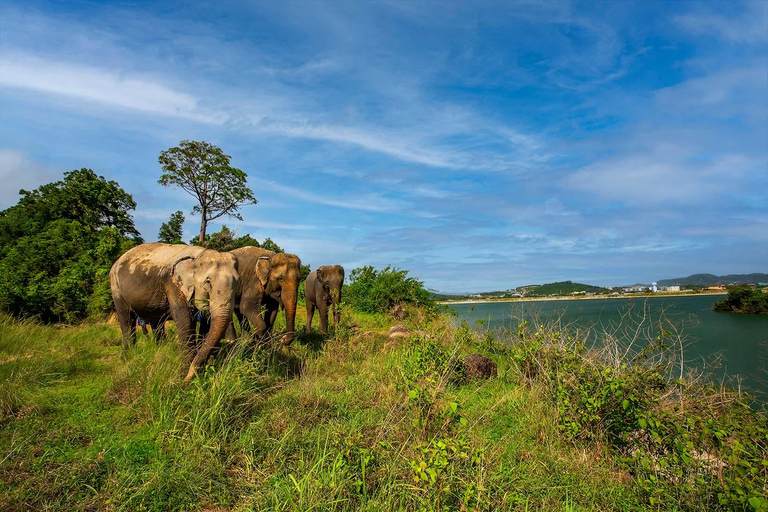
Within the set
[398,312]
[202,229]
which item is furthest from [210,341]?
[202,229]

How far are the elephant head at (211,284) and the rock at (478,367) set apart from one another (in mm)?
4949

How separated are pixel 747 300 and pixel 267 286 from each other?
130ft

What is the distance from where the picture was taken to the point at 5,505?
2826 millimetres

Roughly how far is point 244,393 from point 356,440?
1746mm

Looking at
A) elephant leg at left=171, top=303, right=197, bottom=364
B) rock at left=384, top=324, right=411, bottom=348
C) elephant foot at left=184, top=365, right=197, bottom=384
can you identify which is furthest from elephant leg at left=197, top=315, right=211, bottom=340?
rock at left=384, top=324, right=411, bottom=348

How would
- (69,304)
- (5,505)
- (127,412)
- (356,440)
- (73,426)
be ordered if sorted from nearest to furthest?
(5,505)
(356,440)
(73,426)
(127,412)
(69,304)

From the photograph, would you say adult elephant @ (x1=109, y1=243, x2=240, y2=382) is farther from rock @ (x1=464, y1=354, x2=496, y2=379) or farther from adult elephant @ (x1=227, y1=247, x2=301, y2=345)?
rock @ (x1=464, y1=354, x2=496, y2=379)

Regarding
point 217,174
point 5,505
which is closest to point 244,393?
point 5,505

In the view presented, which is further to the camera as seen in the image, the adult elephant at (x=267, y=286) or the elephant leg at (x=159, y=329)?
the adult elephant at (x=267, y=286)

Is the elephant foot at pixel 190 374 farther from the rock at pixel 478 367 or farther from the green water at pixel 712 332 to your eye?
the green water at pixel 712 332

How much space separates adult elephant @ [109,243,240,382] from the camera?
5875 mm

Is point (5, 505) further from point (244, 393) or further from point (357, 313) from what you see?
point (357, 313)

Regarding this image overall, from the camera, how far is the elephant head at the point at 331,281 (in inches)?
472

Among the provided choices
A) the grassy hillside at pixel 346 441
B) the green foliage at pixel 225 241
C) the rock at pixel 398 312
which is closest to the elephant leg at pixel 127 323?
the grassy hillside at pixel 346 441
